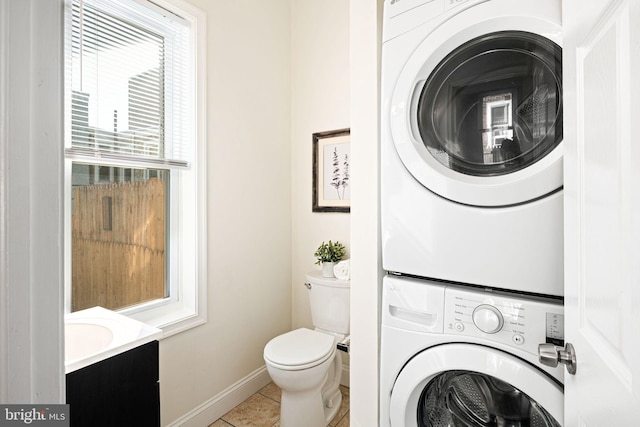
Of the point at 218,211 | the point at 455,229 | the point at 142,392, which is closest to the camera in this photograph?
the point at 455,229

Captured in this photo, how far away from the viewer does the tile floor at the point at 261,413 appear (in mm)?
1883

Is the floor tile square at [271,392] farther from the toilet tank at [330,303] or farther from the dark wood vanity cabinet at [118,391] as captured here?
the dark wood vanity cabinet at [118,391]

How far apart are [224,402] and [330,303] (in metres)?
0.86

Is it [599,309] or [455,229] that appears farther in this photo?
[455,229]

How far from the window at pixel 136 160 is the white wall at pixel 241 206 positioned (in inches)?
4.4

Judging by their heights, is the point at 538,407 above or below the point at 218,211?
below

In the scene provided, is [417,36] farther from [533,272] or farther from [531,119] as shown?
[533,272]

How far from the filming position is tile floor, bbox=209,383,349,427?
188cm

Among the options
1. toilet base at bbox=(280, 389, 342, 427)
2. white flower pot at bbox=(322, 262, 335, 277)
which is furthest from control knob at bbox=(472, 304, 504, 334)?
white flower pot at bbox=(322, 262, 335, 277)

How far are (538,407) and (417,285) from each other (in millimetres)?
436

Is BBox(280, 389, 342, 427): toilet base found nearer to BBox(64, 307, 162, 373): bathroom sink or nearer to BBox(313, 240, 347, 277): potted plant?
BBox(313, 240, 347, 277): potted plant

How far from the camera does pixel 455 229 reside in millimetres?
949

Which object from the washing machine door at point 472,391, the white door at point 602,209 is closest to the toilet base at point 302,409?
the washing machine door at point 472,391

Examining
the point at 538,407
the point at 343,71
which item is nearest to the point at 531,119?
the point at 538,407
